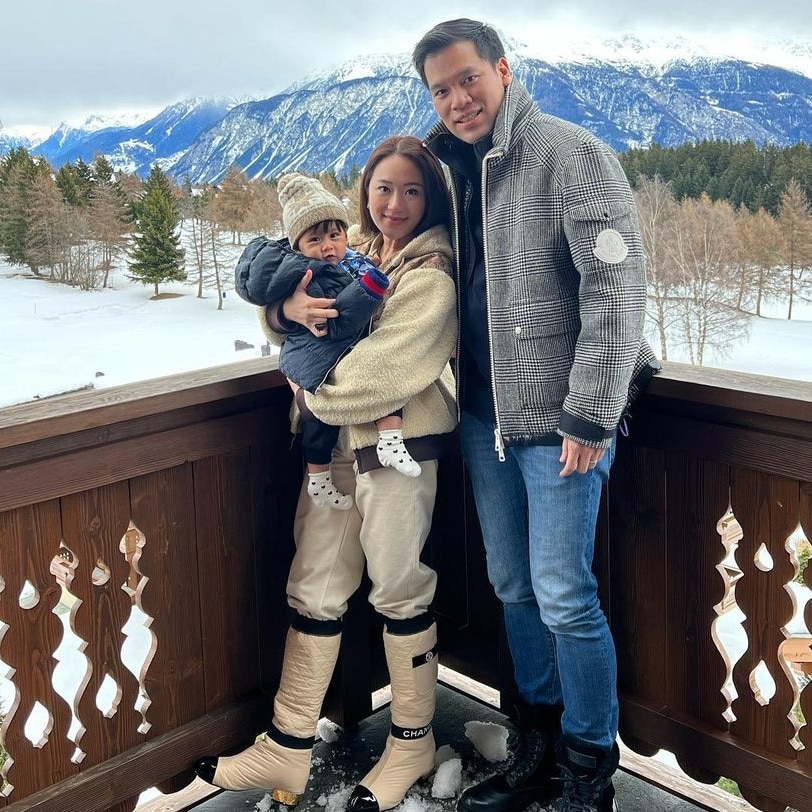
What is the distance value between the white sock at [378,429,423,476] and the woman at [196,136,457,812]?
0.02m

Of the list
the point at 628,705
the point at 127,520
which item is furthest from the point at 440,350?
the point at 628,705

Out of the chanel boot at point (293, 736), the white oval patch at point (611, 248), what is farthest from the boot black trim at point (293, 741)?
the white oval patch at point (611, 248)

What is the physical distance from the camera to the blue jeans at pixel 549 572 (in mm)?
1294

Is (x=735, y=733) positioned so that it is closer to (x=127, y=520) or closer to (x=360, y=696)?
(x=360, y=696)

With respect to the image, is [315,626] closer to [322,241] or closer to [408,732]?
[408,732]

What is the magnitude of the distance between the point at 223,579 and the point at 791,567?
99cm

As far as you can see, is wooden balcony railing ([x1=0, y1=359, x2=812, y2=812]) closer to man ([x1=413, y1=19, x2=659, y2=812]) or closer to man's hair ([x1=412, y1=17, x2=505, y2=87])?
man ([x1=413, y1=19, x2=659, y2=812])

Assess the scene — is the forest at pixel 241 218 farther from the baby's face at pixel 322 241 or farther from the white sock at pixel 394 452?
the white sock at pixel 394 452

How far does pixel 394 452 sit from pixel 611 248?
480mm

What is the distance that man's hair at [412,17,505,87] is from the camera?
129cm

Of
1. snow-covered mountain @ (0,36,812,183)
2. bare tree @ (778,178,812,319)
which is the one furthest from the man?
bare tree @ (778,178,812,319)

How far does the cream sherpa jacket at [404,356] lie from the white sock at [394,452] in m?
0.02

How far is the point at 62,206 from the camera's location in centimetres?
989

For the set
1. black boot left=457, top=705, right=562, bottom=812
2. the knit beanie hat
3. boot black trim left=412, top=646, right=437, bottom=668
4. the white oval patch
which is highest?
the knit beanie hat
